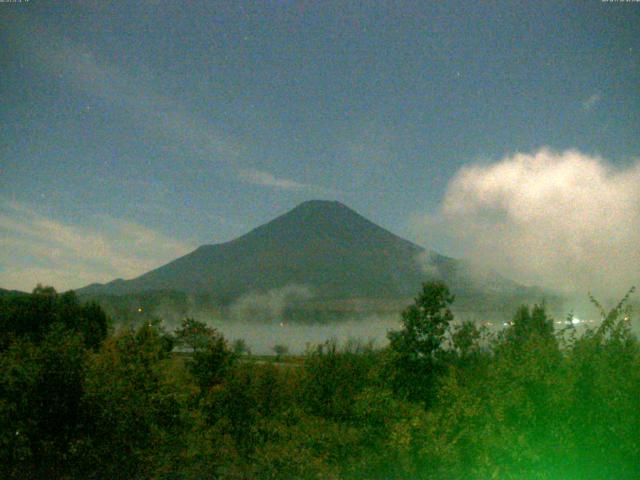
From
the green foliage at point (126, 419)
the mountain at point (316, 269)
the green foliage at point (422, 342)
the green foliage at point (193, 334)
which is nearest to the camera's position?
the green foliage at point (126, 419)

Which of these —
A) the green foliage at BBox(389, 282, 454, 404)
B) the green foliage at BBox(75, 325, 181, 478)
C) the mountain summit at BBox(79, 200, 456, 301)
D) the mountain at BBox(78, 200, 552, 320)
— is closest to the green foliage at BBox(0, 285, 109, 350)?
the green foliage at BBox(75, 325, 181, 478)

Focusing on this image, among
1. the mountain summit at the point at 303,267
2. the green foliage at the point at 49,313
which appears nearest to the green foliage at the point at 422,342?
the green foliage at the point at 49,313

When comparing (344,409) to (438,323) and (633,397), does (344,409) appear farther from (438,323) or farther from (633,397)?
(633,397)

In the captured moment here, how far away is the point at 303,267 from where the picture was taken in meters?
161

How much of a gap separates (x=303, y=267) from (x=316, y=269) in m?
4.23

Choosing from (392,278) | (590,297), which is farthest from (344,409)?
(392,278)

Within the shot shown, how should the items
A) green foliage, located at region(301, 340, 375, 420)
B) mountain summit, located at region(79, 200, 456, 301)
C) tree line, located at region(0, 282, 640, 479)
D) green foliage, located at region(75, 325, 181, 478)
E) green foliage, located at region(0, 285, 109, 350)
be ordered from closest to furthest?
tree line, located at region(0, 282, 640, 479)
green foliage, located at region(75, 325, 181, 478)
green foliage, located at region(301, 340, 375, 420)
green foliage, located at region(0, 285, 109, 350)
mountain summit, located at region(79, 200, 456, 301)

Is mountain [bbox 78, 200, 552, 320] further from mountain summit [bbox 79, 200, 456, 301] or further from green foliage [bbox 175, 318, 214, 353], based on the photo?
green foliage [bbox 175, 318, 214, 353]

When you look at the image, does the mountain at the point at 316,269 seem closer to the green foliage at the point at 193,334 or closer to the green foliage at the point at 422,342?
the green foliage at the point at 193,334

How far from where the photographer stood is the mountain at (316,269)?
12331 centimetres

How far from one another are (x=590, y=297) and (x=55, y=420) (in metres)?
6.97

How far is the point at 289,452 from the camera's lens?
845 centimetres

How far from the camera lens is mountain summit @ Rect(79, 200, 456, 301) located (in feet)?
443

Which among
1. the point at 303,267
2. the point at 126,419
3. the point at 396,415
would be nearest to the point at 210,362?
the point at 126,419
